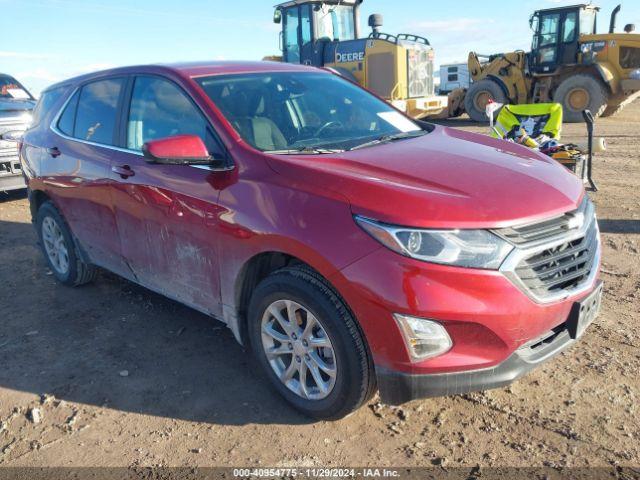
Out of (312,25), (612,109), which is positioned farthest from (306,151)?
(612,109)

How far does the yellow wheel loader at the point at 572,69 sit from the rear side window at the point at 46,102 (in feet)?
48.2

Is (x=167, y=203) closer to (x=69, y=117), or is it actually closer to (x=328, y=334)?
(x=328, y=334)

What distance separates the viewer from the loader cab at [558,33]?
52.6 ft

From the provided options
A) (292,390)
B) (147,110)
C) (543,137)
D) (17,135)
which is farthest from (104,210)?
(543,137)

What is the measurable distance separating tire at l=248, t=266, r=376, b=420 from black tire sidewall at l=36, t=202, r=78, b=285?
2446mm

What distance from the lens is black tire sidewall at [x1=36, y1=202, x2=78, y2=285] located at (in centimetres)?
481

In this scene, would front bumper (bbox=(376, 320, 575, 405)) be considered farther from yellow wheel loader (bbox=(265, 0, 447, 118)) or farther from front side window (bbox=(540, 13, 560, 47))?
front side window (bbox=(540, 13, 560, 47))

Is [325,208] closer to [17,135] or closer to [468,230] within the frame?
[468,230]

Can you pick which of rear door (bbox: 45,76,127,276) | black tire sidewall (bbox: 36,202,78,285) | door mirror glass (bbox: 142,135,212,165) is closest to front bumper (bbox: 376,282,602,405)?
door mirror glass (bbox: 142,135,212,165)

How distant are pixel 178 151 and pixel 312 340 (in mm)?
1253

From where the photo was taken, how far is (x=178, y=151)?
3.06 m

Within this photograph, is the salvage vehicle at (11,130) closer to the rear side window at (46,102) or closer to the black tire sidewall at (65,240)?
the rear side window at (46,102)

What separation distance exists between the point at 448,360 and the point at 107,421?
6.21ft

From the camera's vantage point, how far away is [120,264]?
4.17 m
